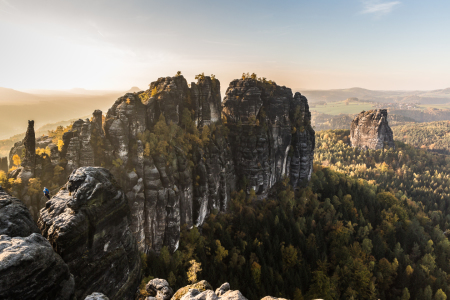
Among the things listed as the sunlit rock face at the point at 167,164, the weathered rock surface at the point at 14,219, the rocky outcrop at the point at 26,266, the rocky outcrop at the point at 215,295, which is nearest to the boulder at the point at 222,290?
the rocky outcrop at the point at 215,295

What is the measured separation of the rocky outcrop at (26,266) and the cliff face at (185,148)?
70.8 ft

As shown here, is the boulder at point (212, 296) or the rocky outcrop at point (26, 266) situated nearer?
the rocky outcrop at point (26, 266)

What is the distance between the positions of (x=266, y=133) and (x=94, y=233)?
54.4 meters

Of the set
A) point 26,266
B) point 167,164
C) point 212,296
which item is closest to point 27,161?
point 167,164

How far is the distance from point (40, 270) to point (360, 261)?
59.7 m

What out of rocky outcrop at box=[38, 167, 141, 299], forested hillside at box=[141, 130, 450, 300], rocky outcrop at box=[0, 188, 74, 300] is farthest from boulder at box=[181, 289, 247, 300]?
forested hillside at box=[141, 130, 450, 300]

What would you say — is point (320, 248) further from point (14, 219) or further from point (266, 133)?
point (14, 219)

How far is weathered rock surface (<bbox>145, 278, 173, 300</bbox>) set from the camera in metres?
18.3

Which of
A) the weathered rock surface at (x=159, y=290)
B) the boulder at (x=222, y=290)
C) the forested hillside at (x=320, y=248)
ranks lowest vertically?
the forested hillside at (x=320, y=248)

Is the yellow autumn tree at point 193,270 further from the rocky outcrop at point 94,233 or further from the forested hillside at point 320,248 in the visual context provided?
the rocky outcrop at point 94,233

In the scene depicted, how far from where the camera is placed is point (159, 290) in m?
19.0

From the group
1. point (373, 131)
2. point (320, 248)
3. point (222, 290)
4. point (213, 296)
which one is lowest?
point (320, 248)

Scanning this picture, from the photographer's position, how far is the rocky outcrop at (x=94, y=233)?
14.2 m

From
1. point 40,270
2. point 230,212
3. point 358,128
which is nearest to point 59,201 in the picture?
point 40,270
